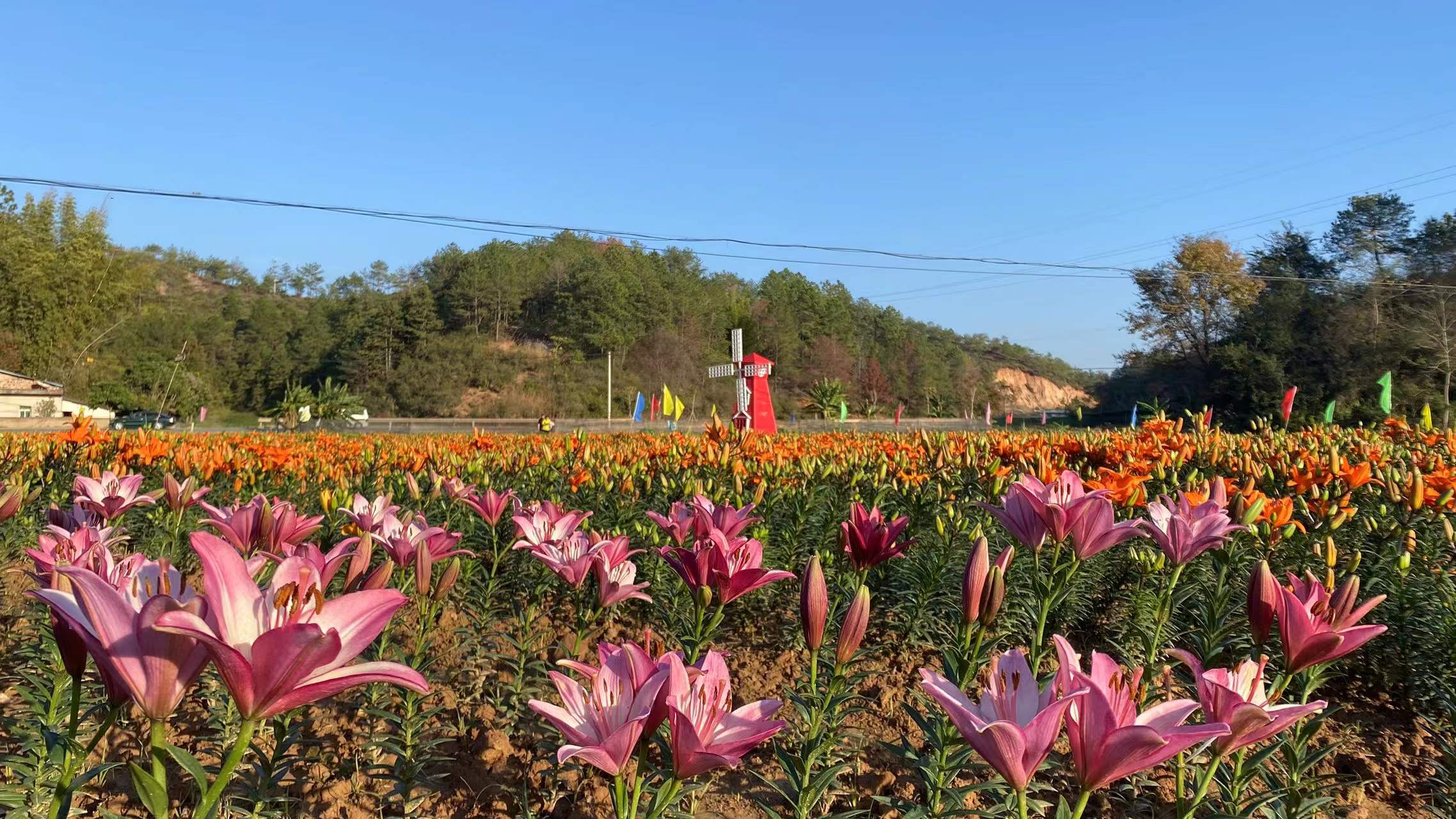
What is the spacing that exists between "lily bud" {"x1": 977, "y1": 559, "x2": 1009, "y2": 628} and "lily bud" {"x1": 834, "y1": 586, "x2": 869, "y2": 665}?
0.27 meters

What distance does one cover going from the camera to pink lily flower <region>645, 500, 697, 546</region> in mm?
1784

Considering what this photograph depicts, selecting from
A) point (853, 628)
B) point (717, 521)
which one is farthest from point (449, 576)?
point (853, 628)

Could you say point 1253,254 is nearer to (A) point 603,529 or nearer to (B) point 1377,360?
(B) point 1377,360

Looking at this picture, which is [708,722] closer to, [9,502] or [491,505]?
[491,505]

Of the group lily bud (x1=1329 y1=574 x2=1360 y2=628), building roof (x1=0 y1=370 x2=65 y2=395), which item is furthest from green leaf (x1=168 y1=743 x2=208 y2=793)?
building roof (x1=0 y1=370 x2=65 y2=395)

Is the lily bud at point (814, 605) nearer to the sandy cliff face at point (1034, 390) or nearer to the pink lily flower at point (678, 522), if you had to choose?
the pink lily flower at point (678, 522)

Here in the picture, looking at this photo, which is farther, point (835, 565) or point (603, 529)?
point (603, 529)

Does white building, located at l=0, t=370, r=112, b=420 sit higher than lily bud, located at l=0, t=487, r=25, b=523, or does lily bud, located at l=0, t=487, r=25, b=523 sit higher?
white building, located at l=0, t=370, r=112, b=420

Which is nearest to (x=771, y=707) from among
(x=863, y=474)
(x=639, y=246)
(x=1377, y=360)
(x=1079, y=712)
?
(x=1079, y=712)

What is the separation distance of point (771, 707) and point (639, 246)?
57815 mm

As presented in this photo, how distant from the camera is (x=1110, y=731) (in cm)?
82

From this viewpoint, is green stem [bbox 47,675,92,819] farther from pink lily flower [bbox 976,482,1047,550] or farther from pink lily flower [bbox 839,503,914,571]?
pink lily flower [bbox 976,482,1047,550]

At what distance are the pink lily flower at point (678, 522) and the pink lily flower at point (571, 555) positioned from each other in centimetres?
16

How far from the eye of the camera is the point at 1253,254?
32875 mm
